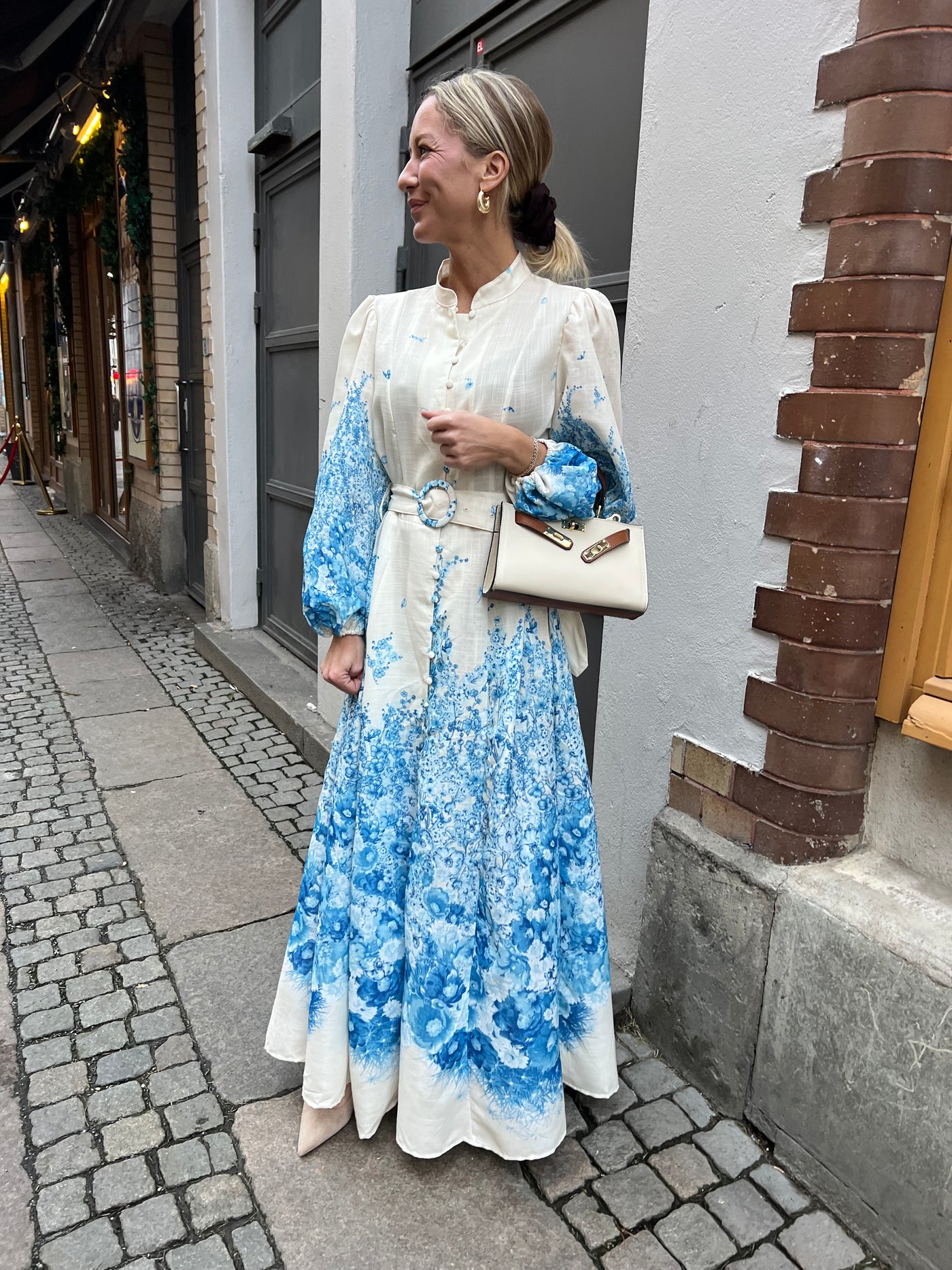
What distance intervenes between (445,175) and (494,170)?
94 mm

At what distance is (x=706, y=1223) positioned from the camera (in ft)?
6.58

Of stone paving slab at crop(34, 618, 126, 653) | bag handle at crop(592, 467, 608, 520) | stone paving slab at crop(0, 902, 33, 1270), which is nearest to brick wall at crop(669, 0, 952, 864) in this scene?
bag handle at crop(592, 467, 608, 520)

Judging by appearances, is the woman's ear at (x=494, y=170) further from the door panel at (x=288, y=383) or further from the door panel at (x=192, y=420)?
the door panel at (x=192, y=420)

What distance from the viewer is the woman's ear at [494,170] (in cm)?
174

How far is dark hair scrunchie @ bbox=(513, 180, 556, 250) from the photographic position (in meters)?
1.83

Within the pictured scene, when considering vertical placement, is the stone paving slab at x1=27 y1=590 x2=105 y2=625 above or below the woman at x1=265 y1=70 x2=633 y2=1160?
below

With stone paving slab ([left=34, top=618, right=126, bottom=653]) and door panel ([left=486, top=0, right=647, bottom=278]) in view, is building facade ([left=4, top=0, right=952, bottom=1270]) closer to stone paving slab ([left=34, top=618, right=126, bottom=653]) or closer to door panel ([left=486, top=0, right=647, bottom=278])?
door panel ([left=486, top=0, right=647, bottom=278])

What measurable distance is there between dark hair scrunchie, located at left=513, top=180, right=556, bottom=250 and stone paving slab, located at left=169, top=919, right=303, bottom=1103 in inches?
81.9

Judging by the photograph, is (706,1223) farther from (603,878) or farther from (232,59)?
(232,59)

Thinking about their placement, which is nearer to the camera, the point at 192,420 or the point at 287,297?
the point at 287,297

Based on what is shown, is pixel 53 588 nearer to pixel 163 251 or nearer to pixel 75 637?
pixel 75 637

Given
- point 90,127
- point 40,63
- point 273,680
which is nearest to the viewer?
point 273,680

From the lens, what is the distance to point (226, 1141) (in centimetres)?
219

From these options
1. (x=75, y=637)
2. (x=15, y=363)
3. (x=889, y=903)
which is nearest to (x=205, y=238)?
(x=75, y=637)
